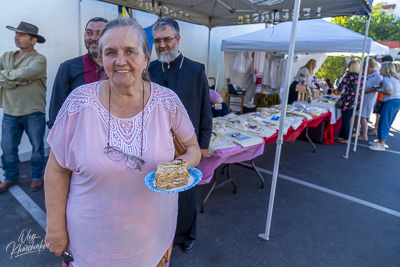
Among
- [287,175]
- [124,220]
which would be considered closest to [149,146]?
[124,220]

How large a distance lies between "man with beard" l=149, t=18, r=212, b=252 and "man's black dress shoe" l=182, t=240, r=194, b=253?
0.67 ft

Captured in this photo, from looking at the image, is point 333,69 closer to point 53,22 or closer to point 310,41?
point 310,41

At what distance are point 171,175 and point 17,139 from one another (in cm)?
307

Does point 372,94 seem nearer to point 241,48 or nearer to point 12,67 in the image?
point 241,48

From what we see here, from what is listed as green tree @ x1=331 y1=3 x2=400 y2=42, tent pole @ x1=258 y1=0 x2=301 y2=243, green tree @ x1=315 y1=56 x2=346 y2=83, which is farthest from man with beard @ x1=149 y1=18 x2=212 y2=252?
green tree @ x1=331 y1=3 x2=400 y2=42

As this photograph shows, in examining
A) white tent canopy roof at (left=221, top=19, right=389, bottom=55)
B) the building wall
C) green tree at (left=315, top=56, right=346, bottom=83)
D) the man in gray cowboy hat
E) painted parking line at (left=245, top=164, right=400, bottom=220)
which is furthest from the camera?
green tree at (left=315, top=56, right=346, bottom=83)

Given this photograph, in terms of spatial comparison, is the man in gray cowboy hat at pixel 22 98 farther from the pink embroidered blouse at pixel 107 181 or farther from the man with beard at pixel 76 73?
the pink embroidered blouse at pixel 107 181

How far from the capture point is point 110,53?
1.12m

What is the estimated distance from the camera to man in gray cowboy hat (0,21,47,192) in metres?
3.04

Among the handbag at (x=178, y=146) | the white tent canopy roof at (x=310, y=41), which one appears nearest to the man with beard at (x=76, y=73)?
the handbag at (x=178, y=146)

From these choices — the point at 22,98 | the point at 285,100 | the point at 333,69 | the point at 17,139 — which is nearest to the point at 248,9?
the point at 285,100

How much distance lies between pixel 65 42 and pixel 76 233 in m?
4.08

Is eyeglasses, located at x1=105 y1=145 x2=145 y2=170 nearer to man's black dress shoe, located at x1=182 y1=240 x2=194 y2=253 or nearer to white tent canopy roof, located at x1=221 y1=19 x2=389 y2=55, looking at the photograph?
man's black dress shoe, located at x1=182 y1=240 x2=194 y2=253

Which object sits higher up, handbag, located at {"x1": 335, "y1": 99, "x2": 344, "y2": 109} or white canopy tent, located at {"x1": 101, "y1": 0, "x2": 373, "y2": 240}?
white canopy tent, located at {"x1": 101, "y1": 0, "x2": 373, "y2": 240}
